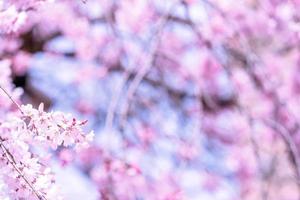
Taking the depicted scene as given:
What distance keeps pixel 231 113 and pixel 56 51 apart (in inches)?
71.0

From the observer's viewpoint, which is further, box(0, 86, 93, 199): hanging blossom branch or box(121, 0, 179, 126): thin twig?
box(121, 0, 179, 126): thin twig

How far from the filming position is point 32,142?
2041 millimetres

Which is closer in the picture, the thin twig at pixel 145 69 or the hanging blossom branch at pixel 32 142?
the hanging blossom branch at pixel 32 142

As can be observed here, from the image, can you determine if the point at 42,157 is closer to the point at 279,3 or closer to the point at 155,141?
the point at 279,3

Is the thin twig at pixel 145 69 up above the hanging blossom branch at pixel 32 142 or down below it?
below

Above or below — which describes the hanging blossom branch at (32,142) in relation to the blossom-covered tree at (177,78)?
above

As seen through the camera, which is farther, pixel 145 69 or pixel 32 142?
pixel 145 69

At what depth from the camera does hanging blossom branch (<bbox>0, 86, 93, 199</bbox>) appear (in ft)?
6.39

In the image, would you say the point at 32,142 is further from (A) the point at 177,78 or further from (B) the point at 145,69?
(A) the point at 177,78

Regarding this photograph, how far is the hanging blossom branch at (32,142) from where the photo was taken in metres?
1.95

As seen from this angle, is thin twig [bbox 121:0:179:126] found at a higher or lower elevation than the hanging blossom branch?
lower

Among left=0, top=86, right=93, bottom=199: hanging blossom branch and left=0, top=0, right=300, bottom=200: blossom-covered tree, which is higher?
left=0, top=86, right=93, bottom=199: hanging blossom branch

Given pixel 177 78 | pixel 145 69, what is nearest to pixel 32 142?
pixel 145 69

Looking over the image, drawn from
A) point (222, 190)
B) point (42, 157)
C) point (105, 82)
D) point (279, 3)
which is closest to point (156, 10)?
point (105, 82)
